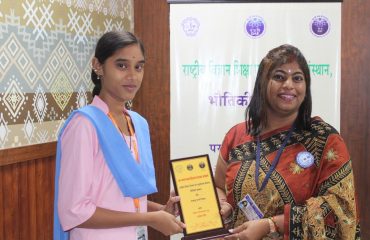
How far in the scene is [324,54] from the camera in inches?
132

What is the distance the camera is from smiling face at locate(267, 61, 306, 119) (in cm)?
173

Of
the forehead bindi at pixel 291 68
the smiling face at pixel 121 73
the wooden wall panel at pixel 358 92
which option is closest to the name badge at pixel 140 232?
the smiling face at pixel 121 73

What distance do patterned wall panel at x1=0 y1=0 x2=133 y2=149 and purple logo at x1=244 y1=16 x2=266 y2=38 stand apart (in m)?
1.12

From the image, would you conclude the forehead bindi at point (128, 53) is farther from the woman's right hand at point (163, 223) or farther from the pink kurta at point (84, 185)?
the woman's right hand at point (163, 223)

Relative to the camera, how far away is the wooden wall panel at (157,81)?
360 cm

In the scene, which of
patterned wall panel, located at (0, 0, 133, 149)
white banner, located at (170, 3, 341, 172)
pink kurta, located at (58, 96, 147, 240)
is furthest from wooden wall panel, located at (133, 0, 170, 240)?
pink kurta, located at (58, 96, 147, 240)

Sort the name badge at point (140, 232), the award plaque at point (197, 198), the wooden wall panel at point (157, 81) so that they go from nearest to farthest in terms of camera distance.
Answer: the name badge at point (140, 232)
the award plaque at point (197, 198)
the wooden wall panel at point (157, 81)

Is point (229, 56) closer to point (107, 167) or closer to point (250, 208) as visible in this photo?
point (250, 208)

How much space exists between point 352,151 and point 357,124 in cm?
21

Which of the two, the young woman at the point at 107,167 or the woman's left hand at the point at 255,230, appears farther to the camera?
the woman's left hand at the point at 255,230

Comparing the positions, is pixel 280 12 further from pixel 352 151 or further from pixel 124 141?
pixel 124 141

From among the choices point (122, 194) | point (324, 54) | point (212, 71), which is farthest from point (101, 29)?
point (122, 194)

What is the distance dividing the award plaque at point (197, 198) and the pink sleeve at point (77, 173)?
36 cm

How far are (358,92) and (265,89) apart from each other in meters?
1.94
